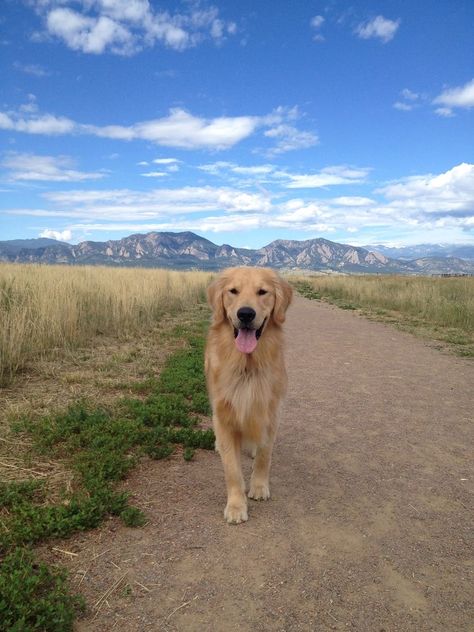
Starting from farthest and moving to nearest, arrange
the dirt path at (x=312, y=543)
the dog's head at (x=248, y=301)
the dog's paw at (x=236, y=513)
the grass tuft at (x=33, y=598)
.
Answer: the dog's head at (x=248, y=301) → the dog's paw at (x=236, y=513) → the dirt path at (x=312, y=543) → the grass tuft at (x=33, y=598)

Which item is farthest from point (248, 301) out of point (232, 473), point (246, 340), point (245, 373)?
point (232, 473)

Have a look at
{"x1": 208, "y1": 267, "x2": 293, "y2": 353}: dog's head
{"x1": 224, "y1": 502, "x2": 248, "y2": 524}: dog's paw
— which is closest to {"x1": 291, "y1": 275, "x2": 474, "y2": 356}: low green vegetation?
{"x1": 208, "y1": 267, "x2": 293, "y2": 353}: dog's head

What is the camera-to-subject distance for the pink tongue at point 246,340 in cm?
324

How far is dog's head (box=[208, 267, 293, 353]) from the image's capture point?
10.6 feet

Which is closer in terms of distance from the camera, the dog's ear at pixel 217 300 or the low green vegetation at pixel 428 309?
the dog's ear at pixel 217 300

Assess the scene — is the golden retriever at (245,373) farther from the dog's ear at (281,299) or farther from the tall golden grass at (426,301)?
the tall golden grass at (426,301)

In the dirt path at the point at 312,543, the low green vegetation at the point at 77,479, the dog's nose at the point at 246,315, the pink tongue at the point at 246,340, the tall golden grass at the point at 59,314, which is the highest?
the dog's nose at the point at 246,315

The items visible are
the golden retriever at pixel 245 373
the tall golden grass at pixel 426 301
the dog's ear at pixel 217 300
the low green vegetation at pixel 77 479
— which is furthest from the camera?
the tall golden grass at pixel 426 301

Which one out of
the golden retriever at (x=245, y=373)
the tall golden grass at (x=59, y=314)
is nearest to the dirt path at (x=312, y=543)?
the golden retriever at (x=245, y=373)

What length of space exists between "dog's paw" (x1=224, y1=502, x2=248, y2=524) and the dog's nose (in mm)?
1244

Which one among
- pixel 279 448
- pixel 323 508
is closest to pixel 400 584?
pixel 323 508

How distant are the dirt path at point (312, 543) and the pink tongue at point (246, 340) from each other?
110 centimetres

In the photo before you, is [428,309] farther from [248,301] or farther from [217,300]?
[248,301]

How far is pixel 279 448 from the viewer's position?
4207 millimetres
